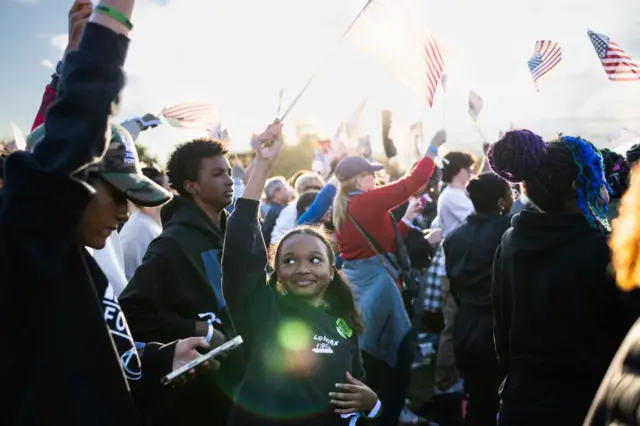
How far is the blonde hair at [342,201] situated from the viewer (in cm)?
549

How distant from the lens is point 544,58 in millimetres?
8336

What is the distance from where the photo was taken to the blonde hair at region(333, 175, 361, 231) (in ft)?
18.0

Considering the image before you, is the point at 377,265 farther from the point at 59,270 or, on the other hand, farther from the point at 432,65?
the point at 59,270

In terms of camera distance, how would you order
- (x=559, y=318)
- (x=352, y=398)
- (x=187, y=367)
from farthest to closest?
(x=559, y=318)
(x=352, y=398)
(x=187, y=367)

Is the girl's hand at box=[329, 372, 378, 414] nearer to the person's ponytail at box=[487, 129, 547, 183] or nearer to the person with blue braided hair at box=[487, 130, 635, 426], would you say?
the person with blue braided hair at box=[487, 130, 635, 426]

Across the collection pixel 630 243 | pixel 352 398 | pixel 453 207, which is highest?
pixel 453 207

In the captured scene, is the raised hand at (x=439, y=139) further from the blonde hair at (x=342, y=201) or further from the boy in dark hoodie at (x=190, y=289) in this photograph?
the boy in dark hoodie at (x=190, y=289)

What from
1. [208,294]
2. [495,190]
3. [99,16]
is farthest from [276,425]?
[495,190]

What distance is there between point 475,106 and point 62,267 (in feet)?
27.7

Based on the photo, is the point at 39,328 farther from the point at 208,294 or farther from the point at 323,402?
the point at 208,294

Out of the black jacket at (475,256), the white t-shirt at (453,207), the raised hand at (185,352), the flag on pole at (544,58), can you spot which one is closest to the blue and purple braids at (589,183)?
the raised hand at (185,352)

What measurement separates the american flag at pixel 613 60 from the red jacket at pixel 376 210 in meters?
2.24

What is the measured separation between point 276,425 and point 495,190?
10.4 ft

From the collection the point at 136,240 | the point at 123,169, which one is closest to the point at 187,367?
the point at 123,169
